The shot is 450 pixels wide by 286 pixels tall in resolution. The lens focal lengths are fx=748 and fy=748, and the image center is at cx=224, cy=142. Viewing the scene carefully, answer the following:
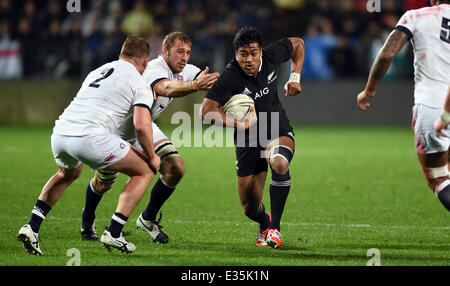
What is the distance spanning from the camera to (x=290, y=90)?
727cm

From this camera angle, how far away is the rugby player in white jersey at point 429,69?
5992 millimetres

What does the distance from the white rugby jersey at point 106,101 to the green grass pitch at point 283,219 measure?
1.13 m

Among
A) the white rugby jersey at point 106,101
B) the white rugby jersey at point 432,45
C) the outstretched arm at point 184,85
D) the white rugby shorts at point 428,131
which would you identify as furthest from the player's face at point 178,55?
the white rugby shorts at point 428,131

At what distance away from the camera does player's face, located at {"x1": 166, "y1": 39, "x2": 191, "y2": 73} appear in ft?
24.6

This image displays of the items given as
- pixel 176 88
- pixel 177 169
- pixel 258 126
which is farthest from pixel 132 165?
pixel 258 126

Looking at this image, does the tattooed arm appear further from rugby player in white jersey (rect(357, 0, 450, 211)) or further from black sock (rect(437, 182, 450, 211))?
black sock (rect(437, 182, 450, 211))

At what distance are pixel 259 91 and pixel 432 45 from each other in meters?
1.81

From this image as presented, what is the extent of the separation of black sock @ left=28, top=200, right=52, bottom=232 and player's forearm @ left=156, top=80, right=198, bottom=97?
151cm

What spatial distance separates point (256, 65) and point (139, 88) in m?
1.27

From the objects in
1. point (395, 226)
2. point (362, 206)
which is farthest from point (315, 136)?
point (395, 226)

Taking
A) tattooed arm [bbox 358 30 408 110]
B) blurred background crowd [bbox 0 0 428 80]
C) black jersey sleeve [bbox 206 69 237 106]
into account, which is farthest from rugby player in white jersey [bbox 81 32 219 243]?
blurred background crowd [bbox 0 0 428 80]

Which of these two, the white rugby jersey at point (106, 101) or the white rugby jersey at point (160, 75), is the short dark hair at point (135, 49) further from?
the white rugby jersey at point (160, 75)
